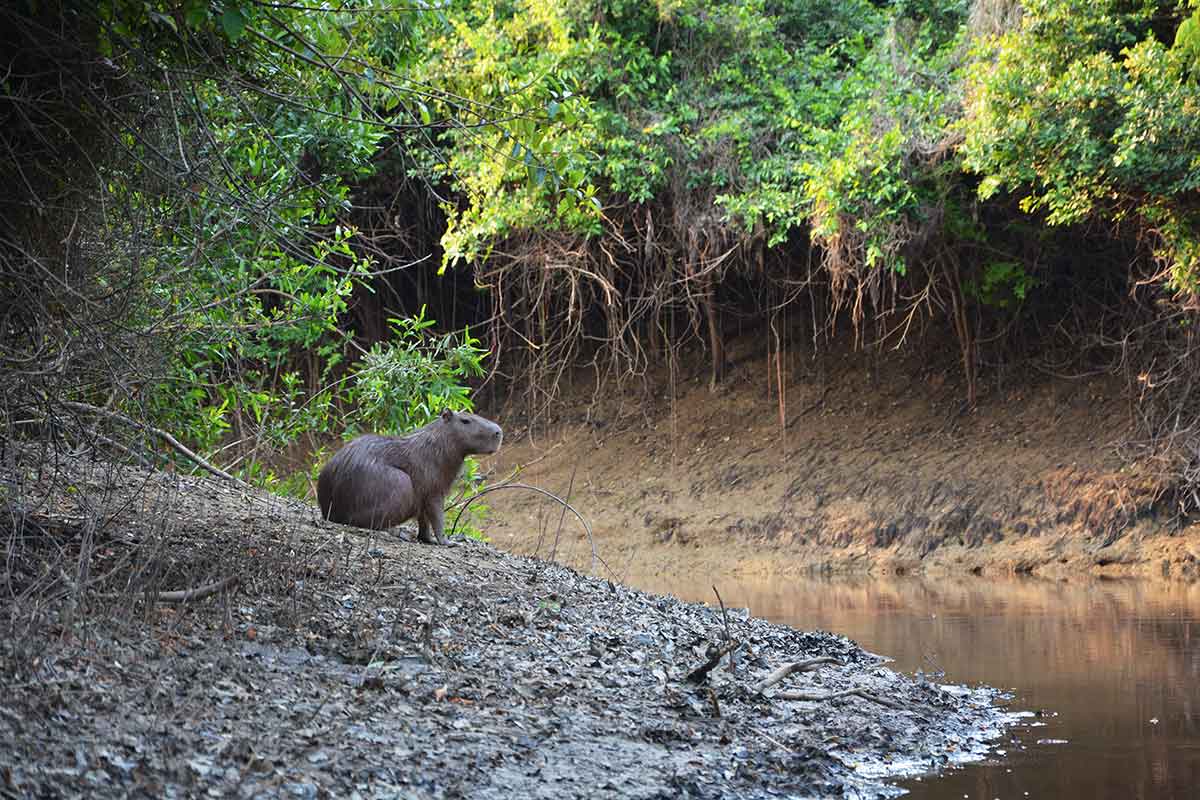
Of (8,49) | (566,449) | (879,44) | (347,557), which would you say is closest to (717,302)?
(566,449)

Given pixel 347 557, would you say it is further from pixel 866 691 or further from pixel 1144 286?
pixel 1144 286

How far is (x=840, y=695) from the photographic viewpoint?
5.93 meters

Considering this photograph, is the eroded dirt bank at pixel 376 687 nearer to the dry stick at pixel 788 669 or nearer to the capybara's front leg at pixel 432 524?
the dry stick at pixel 788 669

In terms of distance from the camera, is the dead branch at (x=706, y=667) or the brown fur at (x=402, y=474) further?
the brown fur at (x=402, y=474)

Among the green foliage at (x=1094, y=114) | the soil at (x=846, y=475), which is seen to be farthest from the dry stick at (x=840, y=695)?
the soil at (x=846, y=475)

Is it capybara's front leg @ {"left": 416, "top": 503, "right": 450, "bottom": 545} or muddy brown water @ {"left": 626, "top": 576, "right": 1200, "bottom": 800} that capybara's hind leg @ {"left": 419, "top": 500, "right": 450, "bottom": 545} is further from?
muddy brown water @ {"left": 626, "top": 576, "right": 1200, "bottom": 800}

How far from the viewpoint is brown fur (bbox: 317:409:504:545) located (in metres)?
7.59

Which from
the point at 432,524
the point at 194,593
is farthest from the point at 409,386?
the point at 194,593

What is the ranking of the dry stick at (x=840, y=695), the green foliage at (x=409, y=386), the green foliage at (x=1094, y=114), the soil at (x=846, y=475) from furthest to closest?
1. the soil at (x=846, y=475)
2. the green foliage at (x=1094, y=114)
3. the green foliage at (x=409, y=386)
4. the dry stick at (x=840, y=695)

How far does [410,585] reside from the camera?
20.7ft

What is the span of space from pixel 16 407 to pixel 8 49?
4.57 ft

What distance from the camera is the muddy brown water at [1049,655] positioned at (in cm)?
504

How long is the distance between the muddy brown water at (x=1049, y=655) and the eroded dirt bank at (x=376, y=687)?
1.11 feet

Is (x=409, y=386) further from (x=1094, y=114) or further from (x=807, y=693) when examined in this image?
(x=1094, y=114)
